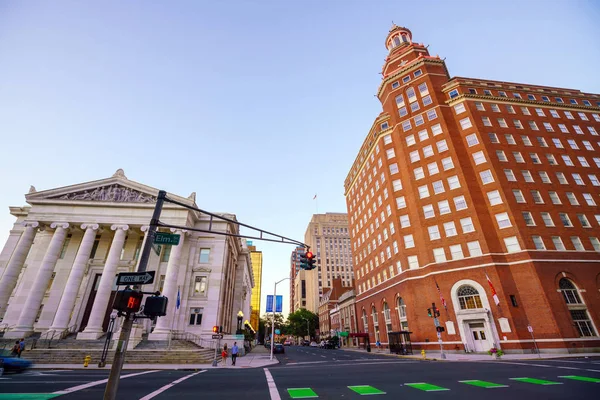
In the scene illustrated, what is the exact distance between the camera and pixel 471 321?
1325 inches

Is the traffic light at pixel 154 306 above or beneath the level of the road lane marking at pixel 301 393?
above

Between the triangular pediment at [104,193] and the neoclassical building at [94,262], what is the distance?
0.36 feet

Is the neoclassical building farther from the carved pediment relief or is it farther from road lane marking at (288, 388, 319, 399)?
road lane marking at (288, 388, 319, 399)

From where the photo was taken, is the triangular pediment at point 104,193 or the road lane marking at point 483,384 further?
the triangular pediment at point 104,193

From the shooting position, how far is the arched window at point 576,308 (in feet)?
103

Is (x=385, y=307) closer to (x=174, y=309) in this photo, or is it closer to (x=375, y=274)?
(x=375, y=274)

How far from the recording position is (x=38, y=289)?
102 feet

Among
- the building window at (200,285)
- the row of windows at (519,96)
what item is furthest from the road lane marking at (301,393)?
the row of windows at (519,96)

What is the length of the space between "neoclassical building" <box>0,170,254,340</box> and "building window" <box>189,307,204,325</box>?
12 cm

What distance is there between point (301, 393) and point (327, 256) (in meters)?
127

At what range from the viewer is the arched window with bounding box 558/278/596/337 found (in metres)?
31.3

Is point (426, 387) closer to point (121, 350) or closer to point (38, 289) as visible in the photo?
point (121, 350)

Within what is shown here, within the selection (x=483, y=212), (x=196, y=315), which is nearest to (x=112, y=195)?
(x=196, y=315)

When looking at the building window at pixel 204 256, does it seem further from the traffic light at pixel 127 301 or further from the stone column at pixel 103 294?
the traffic light at pixel 127 301
